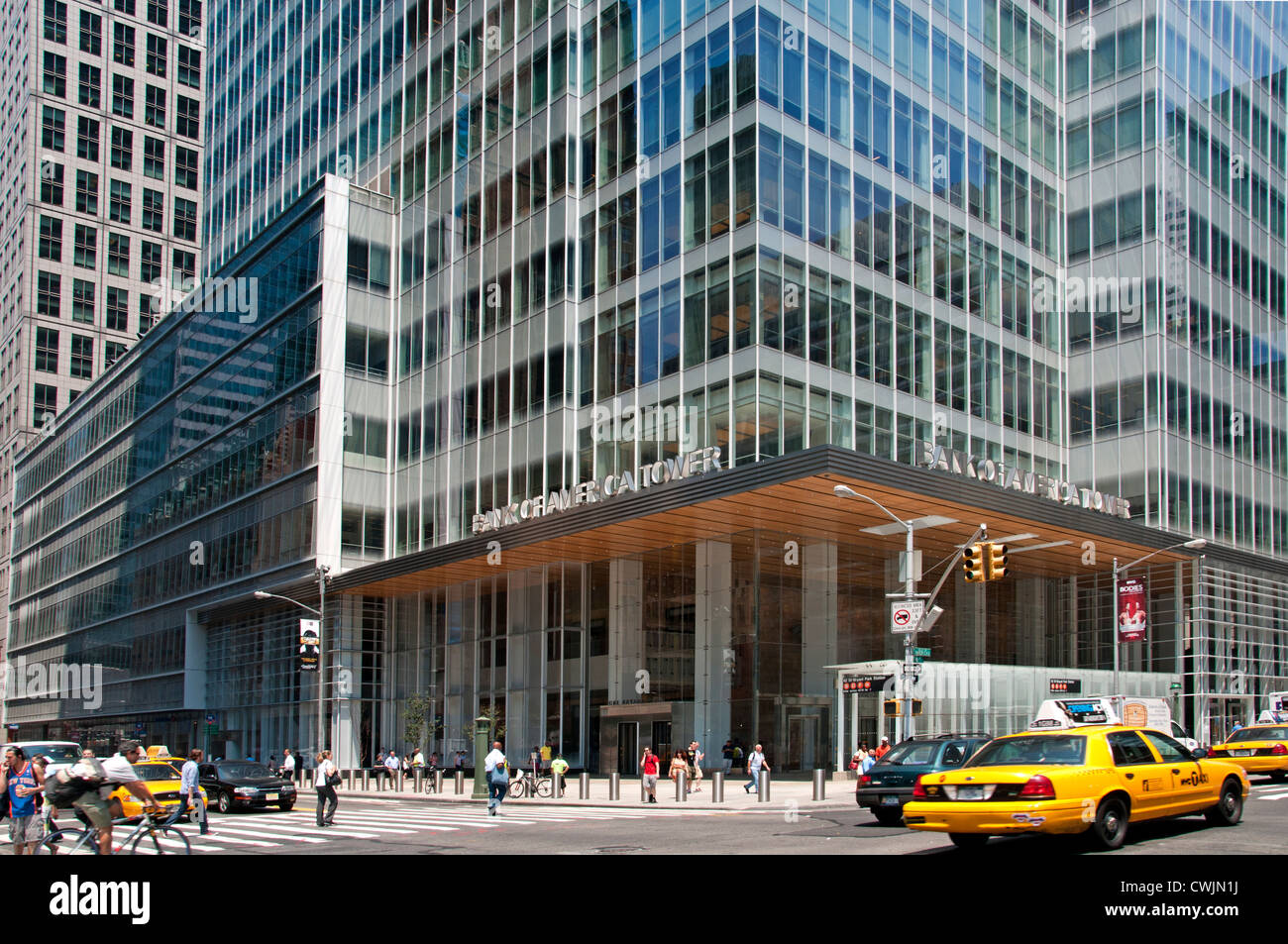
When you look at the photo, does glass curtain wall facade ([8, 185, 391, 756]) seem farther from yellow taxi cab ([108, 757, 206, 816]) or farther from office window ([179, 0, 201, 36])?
office window ([179, 0, 201, 36])

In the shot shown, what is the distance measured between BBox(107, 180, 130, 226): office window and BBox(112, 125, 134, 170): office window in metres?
1.85

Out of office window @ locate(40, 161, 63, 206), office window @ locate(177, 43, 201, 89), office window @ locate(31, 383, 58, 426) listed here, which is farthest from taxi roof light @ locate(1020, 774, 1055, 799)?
office window @ locate(177, 43, 201, 89)

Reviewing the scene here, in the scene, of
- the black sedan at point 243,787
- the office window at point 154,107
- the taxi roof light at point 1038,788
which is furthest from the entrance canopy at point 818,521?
the office window at point 154,107

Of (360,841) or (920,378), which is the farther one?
(920,378)

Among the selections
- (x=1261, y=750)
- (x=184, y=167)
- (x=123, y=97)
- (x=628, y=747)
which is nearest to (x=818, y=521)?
(x=628, y=747)

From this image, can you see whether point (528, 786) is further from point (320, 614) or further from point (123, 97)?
point (123, 97)

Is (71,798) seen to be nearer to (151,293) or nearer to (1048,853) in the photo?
(1048,853)

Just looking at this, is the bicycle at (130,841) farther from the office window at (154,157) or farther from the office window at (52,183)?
the office window at (154,157)

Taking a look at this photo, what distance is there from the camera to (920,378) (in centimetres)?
4259

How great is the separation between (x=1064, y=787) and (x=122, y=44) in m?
131

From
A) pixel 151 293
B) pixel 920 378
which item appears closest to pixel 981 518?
pixel 920 378

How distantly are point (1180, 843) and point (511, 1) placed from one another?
150 feet

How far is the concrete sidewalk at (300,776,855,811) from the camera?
95.7 feet

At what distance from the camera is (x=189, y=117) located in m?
124
